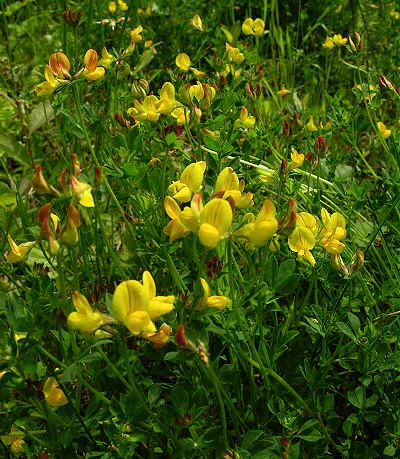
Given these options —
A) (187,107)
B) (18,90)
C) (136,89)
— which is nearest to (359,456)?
(187,107)

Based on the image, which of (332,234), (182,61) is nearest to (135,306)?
(332,234)

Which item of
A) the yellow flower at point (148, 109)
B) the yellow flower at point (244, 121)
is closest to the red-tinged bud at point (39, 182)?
the yellow flower at point (148, 109)

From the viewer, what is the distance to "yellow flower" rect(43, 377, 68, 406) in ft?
4.47

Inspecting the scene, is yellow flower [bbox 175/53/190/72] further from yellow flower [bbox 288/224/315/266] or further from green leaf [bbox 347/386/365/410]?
green leaf [bbox 347/386/365/410]

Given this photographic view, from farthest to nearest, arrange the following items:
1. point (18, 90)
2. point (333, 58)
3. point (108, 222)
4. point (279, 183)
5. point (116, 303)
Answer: point (333, 58), point (18, 90), point (108, 222), point (279, 183), point (116, 303)

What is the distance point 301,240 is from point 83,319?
66 cm

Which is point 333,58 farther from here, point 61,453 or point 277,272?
point 61,453

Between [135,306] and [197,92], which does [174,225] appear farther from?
[197,92]

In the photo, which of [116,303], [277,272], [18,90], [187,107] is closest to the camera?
[116,303]

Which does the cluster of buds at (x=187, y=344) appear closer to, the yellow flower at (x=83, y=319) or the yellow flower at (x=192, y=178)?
the yellow flower at (x=83, y=319)

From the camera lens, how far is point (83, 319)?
40.9 inches

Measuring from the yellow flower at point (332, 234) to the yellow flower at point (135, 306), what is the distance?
59cm

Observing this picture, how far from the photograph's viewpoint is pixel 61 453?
1.43 metres

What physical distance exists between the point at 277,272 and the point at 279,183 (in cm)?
39
